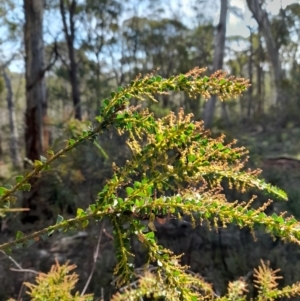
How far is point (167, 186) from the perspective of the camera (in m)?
0.92

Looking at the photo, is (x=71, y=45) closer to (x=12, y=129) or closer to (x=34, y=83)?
(x=12, y=129)

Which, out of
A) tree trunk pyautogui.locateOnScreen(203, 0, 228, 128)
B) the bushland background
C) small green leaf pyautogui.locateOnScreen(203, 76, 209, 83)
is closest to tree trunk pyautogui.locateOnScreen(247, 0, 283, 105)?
the bushland background

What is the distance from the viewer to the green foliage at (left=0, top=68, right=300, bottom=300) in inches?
33.3

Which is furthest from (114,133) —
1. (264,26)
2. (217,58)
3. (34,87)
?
(264,26)

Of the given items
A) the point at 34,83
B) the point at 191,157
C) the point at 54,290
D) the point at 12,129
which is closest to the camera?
the point at 191,157

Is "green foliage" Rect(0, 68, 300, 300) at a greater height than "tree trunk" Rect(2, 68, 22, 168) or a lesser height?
greater

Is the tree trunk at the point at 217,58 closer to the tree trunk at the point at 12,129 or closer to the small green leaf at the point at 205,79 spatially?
the tree trunk at the point at 12,129

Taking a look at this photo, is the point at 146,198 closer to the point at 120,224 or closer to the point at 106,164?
the point at 120,224

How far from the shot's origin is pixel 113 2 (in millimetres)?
22188

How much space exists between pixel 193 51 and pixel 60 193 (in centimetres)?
2096

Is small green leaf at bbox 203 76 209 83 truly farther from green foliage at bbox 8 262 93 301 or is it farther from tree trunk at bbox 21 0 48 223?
tree trunk at bbox 21 0 48 223

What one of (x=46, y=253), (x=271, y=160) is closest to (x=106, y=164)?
(x=46, y=253)

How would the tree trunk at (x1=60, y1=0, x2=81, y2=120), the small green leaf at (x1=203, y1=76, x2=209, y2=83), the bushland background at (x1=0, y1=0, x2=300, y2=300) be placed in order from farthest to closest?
the tree trunk at (x1=60, y1=0, x2=81, y2=120) < the bushland background at (x1=0, y1=0, x2=300, y2=300) < the small green leaf at (x1=203, y1=76, x2=209, y2=83)

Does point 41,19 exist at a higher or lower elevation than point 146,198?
higher
